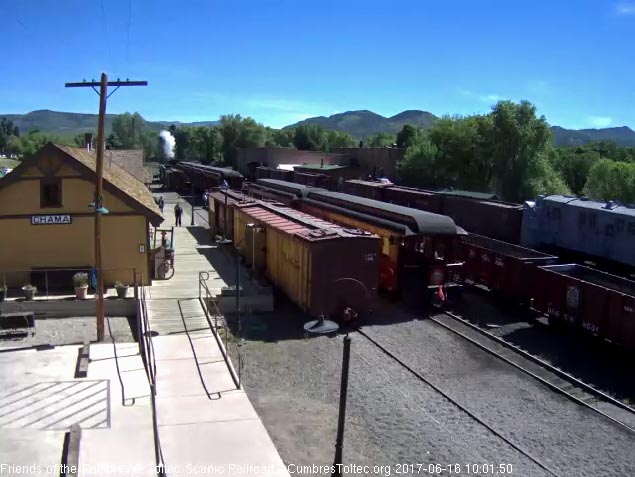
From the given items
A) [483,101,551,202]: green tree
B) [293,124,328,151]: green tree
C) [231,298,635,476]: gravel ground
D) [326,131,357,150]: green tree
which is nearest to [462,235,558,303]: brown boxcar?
[231,298,635,476]: gravel ground

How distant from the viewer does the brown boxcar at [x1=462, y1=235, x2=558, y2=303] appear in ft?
65.3

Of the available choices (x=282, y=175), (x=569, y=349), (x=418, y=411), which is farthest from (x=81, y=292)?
(x=282, y=175)

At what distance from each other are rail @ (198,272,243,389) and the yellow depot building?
3.13 meters

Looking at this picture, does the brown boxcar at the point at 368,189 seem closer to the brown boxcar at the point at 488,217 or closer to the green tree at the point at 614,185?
the brown boxcar at the point at 488,217

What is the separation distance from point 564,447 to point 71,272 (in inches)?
691

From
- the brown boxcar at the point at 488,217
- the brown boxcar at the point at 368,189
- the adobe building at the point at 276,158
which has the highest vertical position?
the adobe building at the point at 276,158

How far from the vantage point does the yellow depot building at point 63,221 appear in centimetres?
2052

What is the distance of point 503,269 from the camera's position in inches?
817

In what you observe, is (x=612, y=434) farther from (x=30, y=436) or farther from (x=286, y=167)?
(x=286, y=167)

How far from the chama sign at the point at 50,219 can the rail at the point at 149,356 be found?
12.1 ft

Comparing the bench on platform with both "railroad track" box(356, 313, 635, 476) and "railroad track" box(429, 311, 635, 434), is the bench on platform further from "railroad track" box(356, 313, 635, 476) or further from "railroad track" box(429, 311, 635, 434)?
"railroad track" box(429, 311, 635, 434)

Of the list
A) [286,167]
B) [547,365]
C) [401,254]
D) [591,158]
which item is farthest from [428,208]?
[591,158]

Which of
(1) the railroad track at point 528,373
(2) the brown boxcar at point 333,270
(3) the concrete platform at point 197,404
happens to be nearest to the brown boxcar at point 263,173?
(3) the concrete platform at point 197,404

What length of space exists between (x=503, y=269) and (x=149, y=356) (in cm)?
1297
